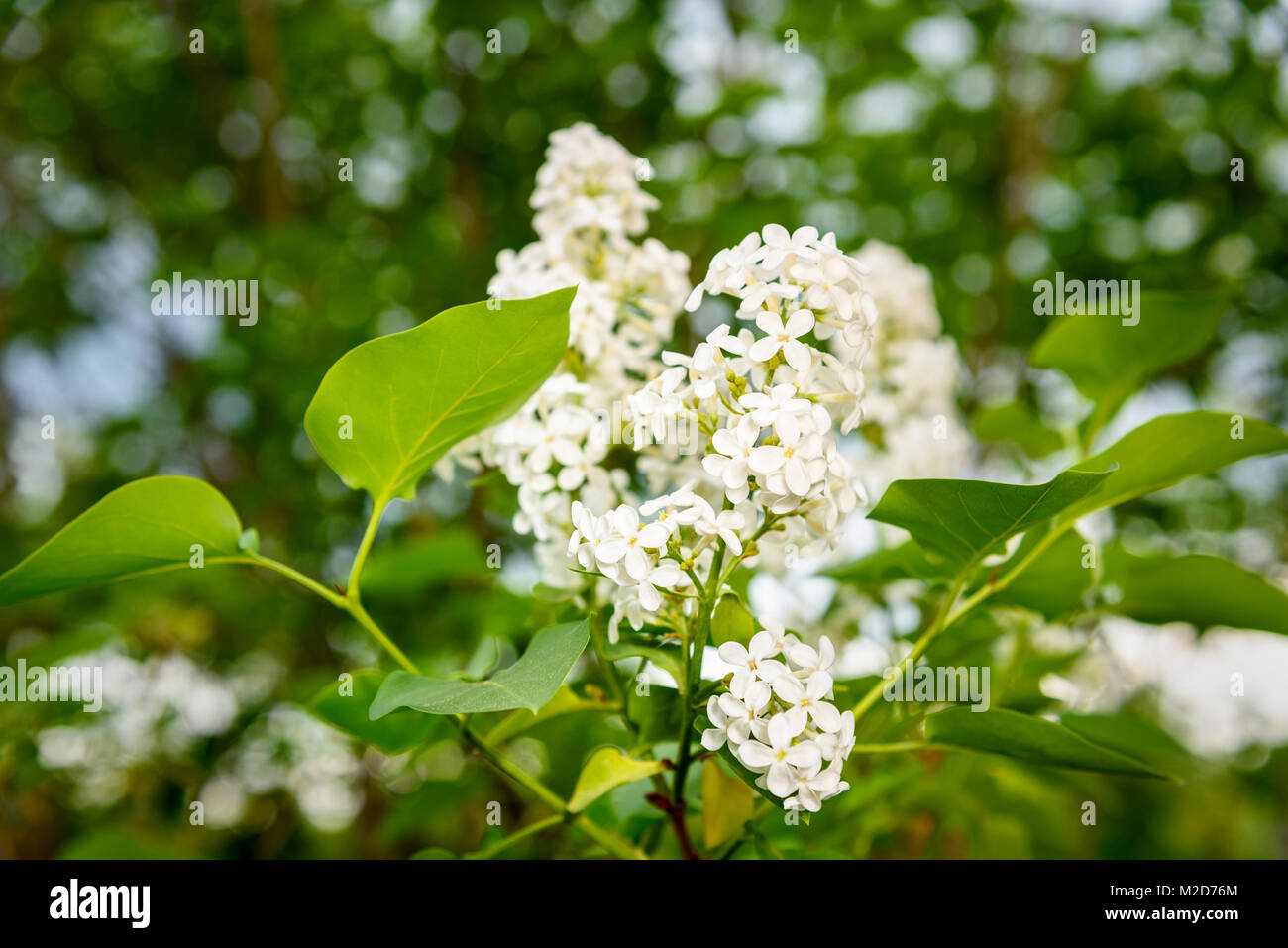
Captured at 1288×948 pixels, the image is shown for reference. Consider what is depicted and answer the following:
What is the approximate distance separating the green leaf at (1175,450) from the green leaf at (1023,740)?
0.16 meters

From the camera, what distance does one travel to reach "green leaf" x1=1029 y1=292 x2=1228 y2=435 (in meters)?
0.84

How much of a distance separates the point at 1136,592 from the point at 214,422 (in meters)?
2.27

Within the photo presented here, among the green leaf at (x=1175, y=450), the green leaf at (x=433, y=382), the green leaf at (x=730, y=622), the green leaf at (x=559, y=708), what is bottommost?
the green leaf at (x=559, y=708)

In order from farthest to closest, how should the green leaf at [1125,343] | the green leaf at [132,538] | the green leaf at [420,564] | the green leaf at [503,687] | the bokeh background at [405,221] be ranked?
the bokeh background at [405,221] → the green leaf at [420,564] → the green leaf at [1125,343] → the green leaf at [132,538] → the green leaf at [503,687]

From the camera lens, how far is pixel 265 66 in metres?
2.11

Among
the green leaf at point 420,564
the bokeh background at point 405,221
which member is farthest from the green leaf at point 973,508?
the bokeh background at point 405,221

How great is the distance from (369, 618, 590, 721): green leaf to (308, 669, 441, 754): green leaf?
0.41 ft

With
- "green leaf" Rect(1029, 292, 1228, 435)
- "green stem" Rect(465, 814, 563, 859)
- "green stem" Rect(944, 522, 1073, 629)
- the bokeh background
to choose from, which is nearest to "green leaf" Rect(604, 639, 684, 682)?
"green stem" Rect(465, 814, 563, 859)

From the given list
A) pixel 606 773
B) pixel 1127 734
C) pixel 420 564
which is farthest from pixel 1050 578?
pixel 420 564

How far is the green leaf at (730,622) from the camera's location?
0.55 meters

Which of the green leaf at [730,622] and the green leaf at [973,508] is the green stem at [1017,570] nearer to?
the green leaf at [973,508]

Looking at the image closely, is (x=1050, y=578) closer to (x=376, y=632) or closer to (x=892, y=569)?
(x=892, y=569)

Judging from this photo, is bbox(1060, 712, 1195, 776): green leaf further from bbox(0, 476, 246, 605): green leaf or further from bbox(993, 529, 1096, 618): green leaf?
bbox(0, 476, 246, 605): green leaf

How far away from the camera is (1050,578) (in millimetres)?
730
